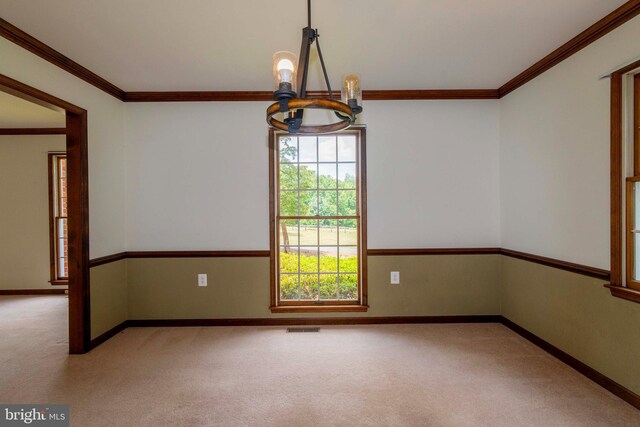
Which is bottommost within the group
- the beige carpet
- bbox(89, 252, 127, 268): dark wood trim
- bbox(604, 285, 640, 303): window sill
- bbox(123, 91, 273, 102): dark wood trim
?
the beige carpet

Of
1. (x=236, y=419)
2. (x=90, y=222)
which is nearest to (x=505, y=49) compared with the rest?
(x=236, y=419)

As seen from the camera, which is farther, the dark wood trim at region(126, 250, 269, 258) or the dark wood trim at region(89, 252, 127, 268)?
the dark wood trim at region(126, 250, 269, 258)

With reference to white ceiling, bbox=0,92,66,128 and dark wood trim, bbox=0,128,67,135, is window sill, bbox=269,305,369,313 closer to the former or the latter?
white ceiling, bbox=0,92,66,128

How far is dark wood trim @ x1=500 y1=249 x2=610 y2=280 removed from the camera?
89.4 inches

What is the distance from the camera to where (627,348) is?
207 cm

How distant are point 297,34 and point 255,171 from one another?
1.49 meters

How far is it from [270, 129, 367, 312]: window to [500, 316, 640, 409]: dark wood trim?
1596 millimetres

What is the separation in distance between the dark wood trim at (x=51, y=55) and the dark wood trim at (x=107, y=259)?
5.23 feet

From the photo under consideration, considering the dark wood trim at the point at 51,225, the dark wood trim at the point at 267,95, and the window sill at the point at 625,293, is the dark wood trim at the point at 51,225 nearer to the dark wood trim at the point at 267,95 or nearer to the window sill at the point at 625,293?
the dark wood trim at the point at 267,95

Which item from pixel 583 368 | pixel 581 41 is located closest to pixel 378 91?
pixel 581 41

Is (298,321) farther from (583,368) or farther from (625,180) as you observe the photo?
(625,180)

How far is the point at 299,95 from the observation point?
1565mm

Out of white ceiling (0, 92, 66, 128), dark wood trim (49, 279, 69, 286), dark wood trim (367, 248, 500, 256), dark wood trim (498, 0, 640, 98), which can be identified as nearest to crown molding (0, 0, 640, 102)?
dark wood trim (498, 0, 640, 98)

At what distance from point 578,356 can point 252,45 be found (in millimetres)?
3371
